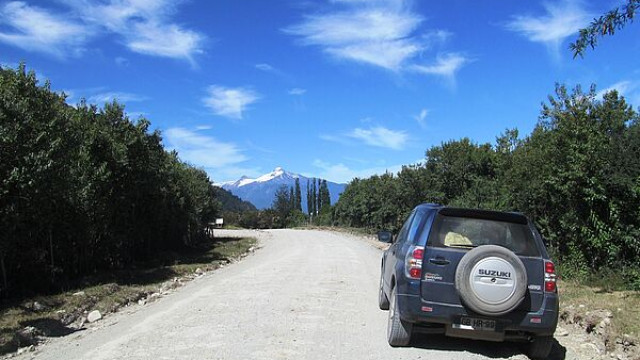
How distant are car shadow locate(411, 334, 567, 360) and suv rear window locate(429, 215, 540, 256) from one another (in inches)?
55.7

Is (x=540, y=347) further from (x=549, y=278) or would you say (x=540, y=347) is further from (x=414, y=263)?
(x=414, y=263)

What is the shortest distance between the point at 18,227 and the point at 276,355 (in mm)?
9300

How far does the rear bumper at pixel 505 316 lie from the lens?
6301mm

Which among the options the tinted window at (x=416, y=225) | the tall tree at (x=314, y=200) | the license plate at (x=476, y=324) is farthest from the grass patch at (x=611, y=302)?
the tall tree at (x=314, y=200)

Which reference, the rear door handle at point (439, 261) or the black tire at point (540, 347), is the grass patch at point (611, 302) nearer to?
the black tire at point (540, 347)

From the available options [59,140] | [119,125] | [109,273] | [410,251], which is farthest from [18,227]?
[410,251]

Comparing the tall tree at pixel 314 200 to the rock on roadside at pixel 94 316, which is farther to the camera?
the tall tree at pixel 314 200

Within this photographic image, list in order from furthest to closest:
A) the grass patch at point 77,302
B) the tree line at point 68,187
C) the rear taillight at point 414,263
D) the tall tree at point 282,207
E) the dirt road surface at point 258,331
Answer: the tall tree at point 282,207
the tree line at point 68,187
the grass patch at point 77,302
the dirt road surface at point 258,331
the rear taillight at point 414,263

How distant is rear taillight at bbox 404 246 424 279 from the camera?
6.55 metres

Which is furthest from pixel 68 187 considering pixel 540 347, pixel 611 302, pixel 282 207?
pixel 282 207

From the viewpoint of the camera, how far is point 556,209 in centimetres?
1547

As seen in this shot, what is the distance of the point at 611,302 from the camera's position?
30.7ft

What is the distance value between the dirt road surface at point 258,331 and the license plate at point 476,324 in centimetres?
51

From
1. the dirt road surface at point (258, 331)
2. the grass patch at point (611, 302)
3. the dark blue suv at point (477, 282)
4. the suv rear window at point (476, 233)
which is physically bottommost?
the dirt road surface at point (258, 331)
